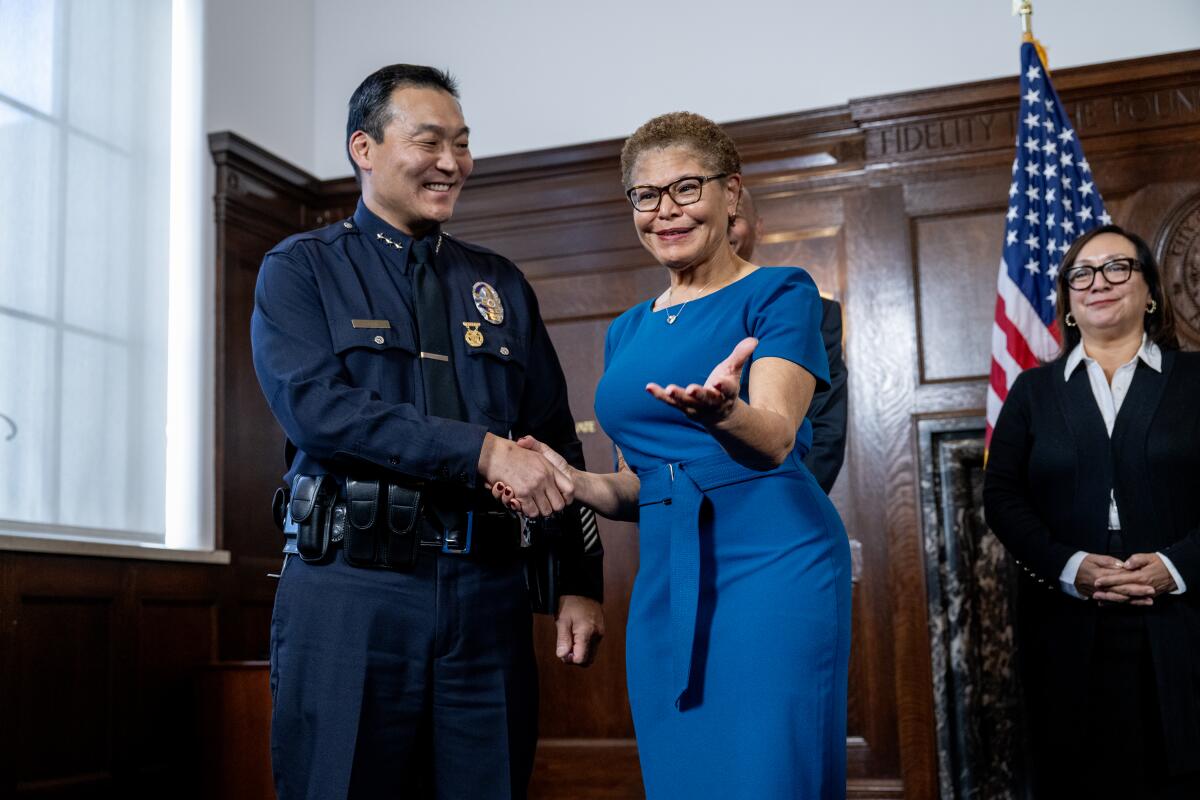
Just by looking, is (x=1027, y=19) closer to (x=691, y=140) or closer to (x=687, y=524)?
(x=691, y=140)

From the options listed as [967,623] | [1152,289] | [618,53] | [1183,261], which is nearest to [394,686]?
[1152,289]

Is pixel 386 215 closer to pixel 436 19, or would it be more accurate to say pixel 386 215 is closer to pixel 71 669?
pixel 71 669

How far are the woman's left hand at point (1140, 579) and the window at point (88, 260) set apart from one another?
3.09 meters

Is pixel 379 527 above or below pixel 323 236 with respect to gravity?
below

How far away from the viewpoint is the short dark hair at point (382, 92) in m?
2.22

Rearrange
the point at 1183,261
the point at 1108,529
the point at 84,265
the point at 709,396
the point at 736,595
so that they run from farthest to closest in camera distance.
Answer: the point at 1183,261 → the point at 84,265 → the point at 1108,529 → the point at 736,595 → the point at 709,396

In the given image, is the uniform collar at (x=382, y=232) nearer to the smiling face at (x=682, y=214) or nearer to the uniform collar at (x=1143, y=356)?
the smiling face at (x=682, y=214)

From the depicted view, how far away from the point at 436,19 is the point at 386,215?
360 centimetres

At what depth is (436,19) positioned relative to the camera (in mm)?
5516

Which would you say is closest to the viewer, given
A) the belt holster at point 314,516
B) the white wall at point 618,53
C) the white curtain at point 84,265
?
the belt holster at point 314,516

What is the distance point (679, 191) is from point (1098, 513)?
1582 mm

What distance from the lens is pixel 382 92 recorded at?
7.30 ft

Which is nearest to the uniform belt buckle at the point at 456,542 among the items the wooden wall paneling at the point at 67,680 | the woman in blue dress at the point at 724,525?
the woman in blue dress at the point at 724,525

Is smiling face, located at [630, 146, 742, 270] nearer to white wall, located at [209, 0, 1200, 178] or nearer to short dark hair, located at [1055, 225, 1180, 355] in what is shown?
short dark hair, located at [1055, 225, 1180, 355]
